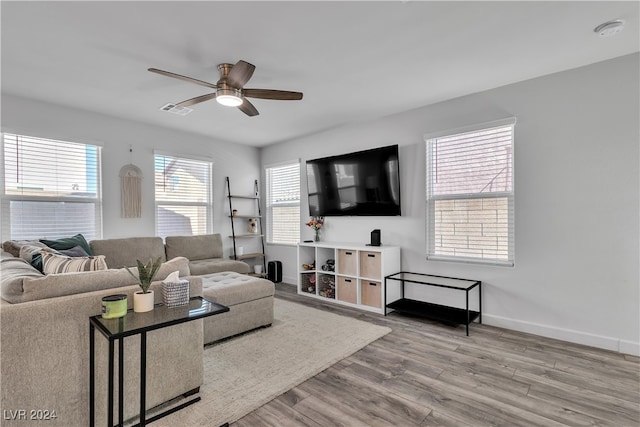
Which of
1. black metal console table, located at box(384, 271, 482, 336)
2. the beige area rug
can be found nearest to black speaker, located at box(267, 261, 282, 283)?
the beige area rug

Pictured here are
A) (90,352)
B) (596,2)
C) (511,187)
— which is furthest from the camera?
(511,187)

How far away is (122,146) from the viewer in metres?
4.46

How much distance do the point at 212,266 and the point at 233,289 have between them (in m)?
1.39

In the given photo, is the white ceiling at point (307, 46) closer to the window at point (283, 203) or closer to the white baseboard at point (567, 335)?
the window at point (283, 203)

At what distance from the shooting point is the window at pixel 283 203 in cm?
567

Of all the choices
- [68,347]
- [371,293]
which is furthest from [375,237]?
[68,347]

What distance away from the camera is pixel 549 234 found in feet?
10.3

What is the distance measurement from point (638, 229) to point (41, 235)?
619cm

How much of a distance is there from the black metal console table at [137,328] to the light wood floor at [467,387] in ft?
2.21

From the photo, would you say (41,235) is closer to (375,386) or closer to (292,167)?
(292,167)

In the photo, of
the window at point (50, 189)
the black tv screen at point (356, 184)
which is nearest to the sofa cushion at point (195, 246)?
the window at point (50, 189)

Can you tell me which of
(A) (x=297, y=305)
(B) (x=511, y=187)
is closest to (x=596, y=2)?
(B) (x=511, y=187)

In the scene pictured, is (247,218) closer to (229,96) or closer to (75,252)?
(75,252)

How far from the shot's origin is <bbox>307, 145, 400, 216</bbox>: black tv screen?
4.21m
